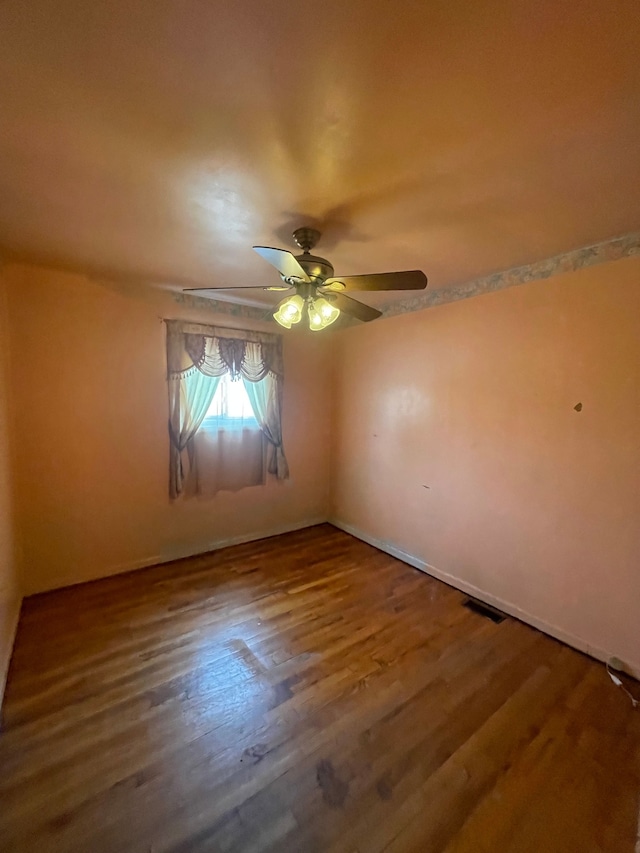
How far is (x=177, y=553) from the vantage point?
3.20 meters

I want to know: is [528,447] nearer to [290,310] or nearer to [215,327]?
[290,310]

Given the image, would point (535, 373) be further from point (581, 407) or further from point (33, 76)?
point (33, 76)

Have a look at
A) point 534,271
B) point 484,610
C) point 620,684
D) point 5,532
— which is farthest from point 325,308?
point 620,684

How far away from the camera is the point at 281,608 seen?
8.13 ft

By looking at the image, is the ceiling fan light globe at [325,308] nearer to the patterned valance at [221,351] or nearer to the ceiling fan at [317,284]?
the ceiling fan at [317,284]

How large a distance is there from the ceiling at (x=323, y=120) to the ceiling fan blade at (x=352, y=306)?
360 millimetres

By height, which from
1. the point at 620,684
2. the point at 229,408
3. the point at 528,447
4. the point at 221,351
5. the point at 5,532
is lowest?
the point at 620,684

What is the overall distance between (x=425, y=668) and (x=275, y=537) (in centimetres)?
208

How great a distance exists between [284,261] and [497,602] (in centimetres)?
266

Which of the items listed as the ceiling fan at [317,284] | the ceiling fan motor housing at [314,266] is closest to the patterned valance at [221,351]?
the ceiling fan at [317,284]

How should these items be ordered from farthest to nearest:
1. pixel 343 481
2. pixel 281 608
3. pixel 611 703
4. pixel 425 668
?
pixel 343 481, pixel 281 608, pixel 425 668, pixel 611 703

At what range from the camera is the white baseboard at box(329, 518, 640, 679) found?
2.05 meters

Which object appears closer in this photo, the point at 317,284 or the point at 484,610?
the point at 317,284

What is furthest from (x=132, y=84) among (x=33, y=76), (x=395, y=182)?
(x=395, y=182)
